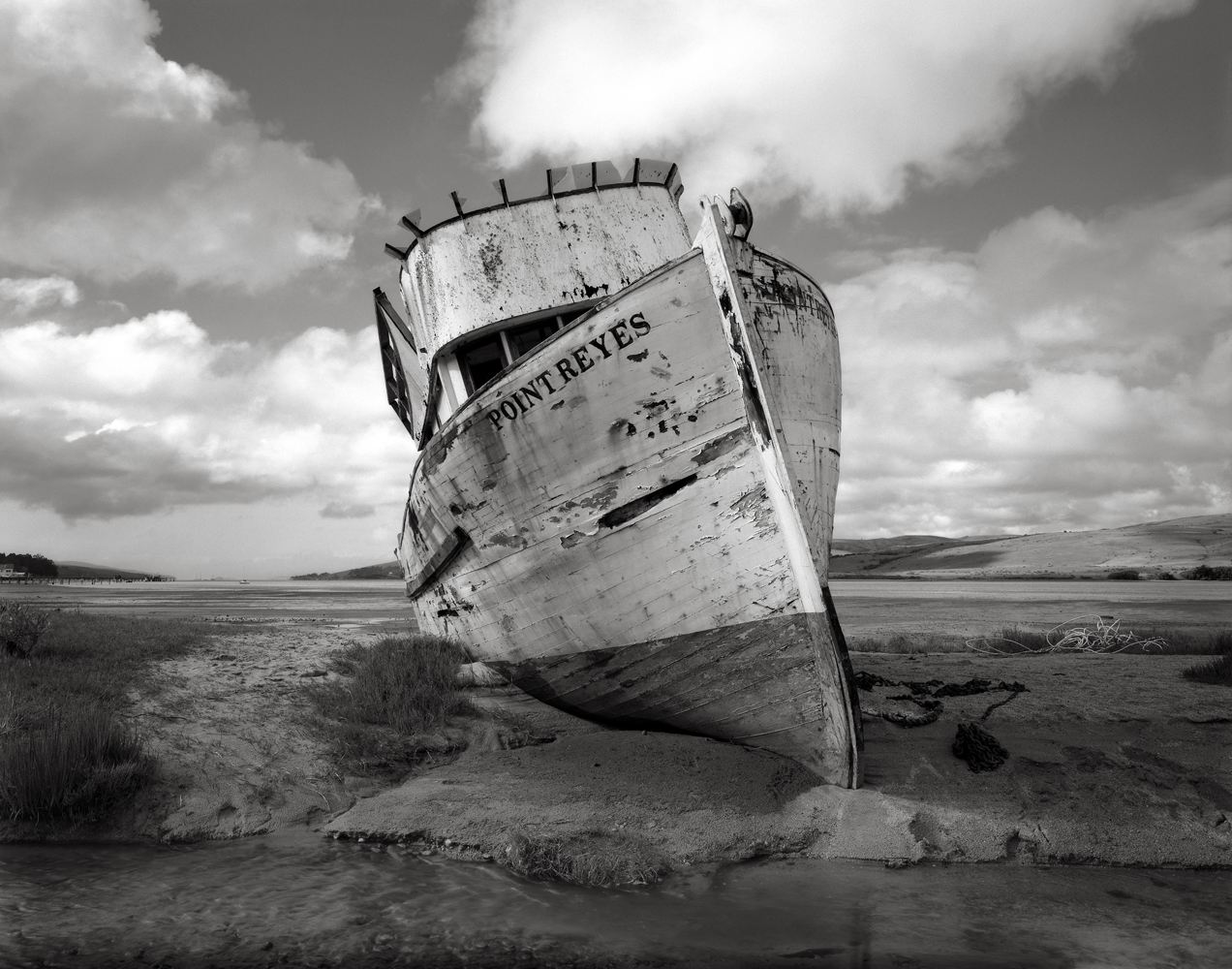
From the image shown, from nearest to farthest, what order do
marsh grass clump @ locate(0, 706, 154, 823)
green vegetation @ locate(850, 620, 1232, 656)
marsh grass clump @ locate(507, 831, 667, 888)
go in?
marsh grass clump @ locate(507, 831, 667, 888)
marsh grass clump @ locate(0, 706, 154, 823)
green vegetation @ locate(850, 620, 1232, 656)

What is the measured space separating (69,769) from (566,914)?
3.09 meters

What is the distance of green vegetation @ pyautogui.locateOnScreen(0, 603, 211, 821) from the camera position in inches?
167

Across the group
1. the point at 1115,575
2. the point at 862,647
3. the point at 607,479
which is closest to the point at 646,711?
the point at 607,479

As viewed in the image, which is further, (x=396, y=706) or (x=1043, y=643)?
(x=1043, y=643)

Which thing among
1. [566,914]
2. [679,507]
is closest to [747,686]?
[679,507]

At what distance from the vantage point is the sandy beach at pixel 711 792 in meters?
4.13

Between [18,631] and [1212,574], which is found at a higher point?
[18,631]

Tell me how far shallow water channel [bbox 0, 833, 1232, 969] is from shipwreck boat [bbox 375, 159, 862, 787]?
1228mm

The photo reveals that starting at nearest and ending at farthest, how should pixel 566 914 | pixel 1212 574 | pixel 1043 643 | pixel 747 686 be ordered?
pixel 566 914
pixel 747 686
pixel 1043 643
pixel 1212 574

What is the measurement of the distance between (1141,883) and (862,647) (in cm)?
791

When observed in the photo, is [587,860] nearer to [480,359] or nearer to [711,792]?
[711,792]

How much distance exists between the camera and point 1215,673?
7.66m

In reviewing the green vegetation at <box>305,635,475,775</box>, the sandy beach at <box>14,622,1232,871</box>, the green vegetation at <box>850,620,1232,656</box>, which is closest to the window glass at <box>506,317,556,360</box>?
the green vegetation at <box>305,635,475,775</box>

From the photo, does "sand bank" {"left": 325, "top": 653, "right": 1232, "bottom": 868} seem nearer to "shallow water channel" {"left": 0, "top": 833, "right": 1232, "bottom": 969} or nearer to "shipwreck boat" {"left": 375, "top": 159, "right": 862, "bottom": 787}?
"shallow water channel" {"left": 0, "top": 833, "right": 1232, "bottom": 969}
